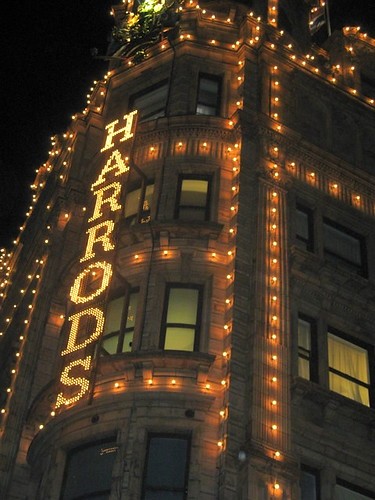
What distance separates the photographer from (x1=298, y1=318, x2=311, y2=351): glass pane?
26906 millimetres

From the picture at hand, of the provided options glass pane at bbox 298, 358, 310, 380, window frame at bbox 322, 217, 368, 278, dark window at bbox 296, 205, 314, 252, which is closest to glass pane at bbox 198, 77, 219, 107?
dark window at bbox 296, 205, 314, 252

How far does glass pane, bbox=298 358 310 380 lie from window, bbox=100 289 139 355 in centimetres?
524

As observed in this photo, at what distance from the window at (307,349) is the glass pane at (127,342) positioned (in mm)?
5229

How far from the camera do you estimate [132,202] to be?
31.5 m

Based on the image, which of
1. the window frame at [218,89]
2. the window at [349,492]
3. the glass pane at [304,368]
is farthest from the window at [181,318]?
the window frame at [218,89]

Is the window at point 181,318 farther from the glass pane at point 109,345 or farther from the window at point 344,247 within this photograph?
the window at point 344,247

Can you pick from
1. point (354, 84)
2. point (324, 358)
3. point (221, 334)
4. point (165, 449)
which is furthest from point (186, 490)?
point (354, 84)

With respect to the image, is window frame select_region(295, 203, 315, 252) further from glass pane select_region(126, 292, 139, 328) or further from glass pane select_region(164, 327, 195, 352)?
glass pane select_region(126, 292, 139, 328)

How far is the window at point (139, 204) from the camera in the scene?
30261 millimetres

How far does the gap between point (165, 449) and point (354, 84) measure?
23305 mm

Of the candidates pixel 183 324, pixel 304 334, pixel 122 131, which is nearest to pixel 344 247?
pixel 304 334

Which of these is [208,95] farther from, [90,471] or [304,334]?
[90,471]

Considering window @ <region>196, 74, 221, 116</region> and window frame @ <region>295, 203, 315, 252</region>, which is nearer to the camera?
window frame @ <region>295, 203, 315, 252</region>

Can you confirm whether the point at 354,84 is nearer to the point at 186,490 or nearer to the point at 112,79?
the point at 112,79
